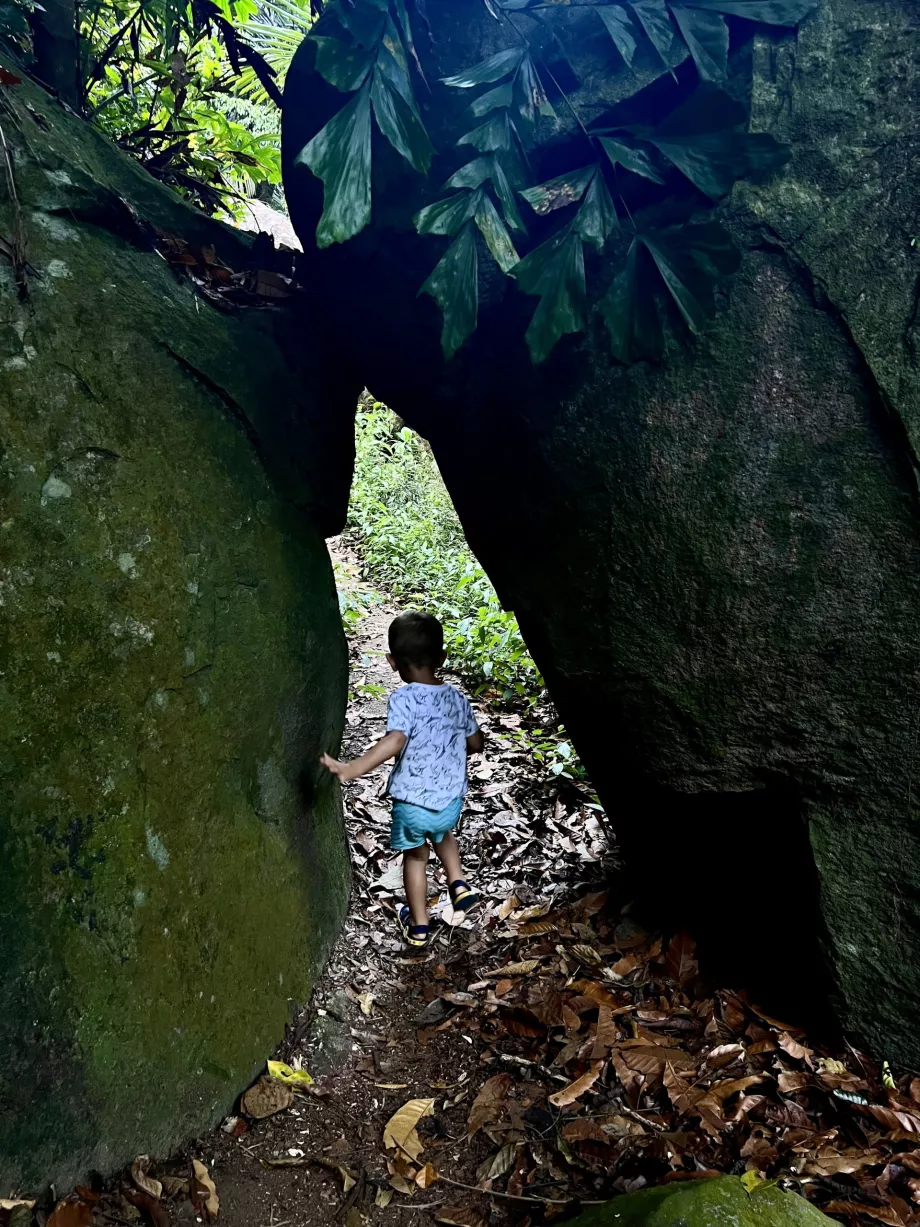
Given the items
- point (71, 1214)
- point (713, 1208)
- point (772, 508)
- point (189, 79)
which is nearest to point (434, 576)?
point (189, 79)

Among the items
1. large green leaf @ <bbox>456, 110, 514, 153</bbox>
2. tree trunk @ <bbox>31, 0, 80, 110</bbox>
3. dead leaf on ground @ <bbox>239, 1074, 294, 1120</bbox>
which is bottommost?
dead leaf on ground @ <bbox>239, 1074, 294, 1120</bbox>

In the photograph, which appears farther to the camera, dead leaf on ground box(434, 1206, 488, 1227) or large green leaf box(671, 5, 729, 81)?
large green leaf box(671, 5, 729, 81)

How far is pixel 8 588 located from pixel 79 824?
623mm

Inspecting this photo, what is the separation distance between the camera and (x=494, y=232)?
7.73ft

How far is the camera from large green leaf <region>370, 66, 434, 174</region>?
2.08 m

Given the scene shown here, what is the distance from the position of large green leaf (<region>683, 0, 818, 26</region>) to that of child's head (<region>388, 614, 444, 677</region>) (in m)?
2.28

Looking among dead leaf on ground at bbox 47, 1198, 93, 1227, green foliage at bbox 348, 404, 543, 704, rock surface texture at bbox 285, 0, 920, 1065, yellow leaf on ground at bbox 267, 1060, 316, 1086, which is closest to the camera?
dead leaf on ground at bbox 47, 1198, 93, 1227

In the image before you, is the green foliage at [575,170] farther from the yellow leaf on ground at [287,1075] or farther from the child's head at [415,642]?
the yellow leaf on ground at [287,1075]

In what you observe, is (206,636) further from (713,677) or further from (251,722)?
(713,677)

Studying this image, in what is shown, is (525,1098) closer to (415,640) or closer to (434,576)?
(415,640)

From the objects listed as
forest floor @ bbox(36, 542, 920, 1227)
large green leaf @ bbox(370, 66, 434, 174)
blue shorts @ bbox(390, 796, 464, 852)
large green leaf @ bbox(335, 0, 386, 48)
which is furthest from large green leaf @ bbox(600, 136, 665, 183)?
forest floor @ bbox(36, 542, 920, 1227)

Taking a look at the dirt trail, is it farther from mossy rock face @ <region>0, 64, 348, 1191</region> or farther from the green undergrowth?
the green undergrowth

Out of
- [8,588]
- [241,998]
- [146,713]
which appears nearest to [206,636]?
[146,713]

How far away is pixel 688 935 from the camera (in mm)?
3189
